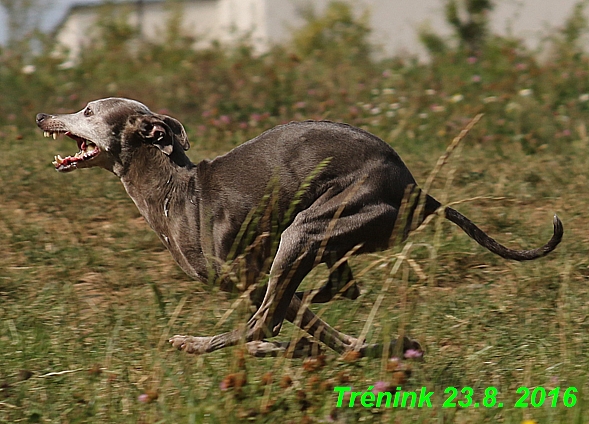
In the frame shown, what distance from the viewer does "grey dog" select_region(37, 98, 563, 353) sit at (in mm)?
4430

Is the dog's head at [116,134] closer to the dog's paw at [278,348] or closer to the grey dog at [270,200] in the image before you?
the grey dog at [270,200]

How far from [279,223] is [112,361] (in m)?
0.98

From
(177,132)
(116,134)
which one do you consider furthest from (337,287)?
(116,134)

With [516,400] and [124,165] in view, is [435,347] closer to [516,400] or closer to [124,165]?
[516,400]

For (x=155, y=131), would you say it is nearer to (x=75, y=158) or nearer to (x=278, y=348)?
(x=75, y=158)

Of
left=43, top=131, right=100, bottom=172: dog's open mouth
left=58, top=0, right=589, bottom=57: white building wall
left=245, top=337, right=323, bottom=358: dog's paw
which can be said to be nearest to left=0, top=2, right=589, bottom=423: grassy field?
left=245, top=337, right=323, bottom=358: dog's paw

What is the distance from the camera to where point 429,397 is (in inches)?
149

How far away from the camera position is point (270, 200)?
4.59m

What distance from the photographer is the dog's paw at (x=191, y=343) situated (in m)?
4.38

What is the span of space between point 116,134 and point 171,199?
445 millimetres

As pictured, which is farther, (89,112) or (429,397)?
(89,112)

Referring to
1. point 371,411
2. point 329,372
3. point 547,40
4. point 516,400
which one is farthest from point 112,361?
point 547,40

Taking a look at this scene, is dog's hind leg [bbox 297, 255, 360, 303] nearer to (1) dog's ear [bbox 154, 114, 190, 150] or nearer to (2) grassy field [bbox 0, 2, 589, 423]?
(2) grassy field [bbox 0, 2, 589, 423]

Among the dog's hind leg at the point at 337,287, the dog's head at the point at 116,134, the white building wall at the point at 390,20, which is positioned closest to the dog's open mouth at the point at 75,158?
the dog's head at the point at 116,134
